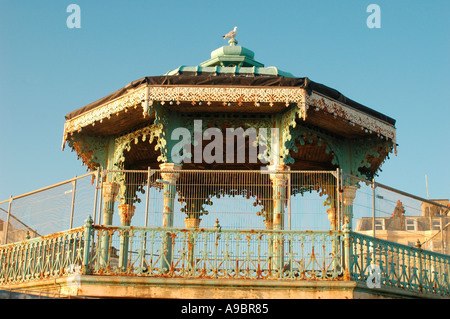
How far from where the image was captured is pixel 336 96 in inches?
749

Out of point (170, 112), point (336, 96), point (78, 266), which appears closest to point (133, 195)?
point (170, 112)

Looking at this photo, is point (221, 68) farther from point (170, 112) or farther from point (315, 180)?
point (315, 180)

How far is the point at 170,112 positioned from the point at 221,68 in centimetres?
238

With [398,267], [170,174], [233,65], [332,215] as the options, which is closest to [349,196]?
[332,215]

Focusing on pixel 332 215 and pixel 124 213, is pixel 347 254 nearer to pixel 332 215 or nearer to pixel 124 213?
pixel 332 215

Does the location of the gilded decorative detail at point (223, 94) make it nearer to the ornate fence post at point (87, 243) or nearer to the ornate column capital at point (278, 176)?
the ornate column capital at point (278, 176)

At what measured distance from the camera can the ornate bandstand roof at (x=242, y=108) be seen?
18266mm

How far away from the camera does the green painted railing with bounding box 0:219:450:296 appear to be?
1625cm

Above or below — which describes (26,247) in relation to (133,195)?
below

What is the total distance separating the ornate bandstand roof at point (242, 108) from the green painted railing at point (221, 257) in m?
2.79

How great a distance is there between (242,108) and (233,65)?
3078 millimetres
